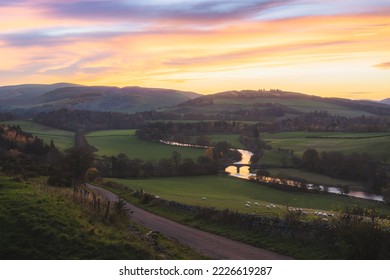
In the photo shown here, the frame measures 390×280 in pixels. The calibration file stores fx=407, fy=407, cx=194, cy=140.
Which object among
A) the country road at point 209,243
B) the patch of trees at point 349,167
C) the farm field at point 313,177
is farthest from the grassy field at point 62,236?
the patch of trees at point 349,167

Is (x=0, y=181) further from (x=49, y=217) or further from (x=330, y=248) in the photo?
(x=330, y=248)

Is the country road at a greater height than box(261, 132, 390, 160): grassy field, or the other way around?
box(261, 132, 390, 160): grassy field

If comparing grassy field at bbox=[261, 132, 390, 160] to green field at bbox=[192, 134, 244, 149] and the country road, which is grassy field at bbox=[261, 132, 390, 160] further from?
the country road

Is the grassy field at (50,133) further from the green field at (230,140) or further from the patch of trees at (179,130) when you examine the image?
the green field at (230,140)

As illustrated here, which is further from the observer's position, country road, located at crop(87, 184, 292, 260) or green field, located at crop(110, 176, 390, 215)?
green field, located at crop(110, 176, 390, 215)

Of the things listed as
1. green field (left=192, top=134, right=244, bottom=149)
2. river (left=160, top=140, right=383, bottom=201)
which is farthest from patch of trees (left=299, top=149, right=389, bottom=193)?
green field (left=192, top=134, right=244, bottom=149)

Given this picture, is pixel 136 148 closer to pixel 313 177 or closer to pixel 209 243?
pixel 313 177

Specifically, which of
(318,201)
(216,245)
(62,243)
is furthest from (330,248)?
(318,201)
